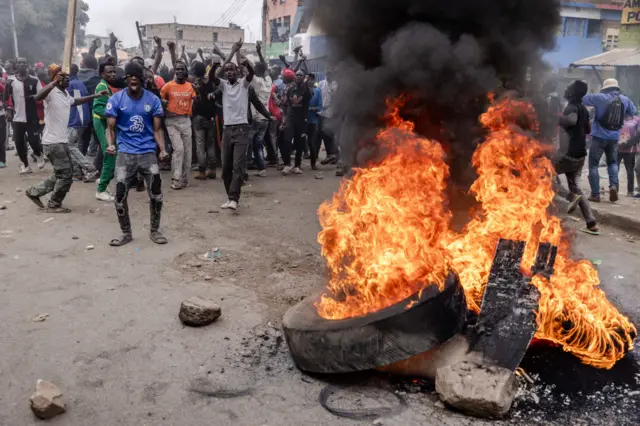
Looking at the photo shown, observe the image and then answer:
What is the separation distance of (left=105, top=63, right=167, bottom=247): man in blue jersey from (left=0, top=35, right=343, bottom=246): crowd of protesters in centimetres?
1

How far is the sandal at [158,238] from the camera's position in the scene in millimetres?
6692

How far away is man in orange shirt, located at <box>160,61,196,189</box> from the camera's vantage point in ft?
30.7

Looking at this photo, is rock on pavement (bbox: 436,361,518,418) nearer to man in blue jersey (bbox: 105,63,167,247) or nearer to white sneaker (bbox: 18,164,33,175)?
man in blue jersey (bbox: 105,63,167,247)

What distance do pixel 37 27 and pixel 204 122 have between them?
36.6 metres

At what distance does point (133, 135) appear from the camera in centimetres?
647

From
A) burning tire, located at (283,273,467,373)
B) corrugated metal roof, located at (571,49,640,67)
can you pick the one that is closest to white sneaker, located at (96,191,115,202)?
burning tire, located at (283,273,467,373)

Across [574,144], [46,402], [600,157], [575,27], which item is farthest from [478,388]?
[575,27]

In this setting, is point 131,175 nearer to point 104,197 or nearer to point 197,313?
point 104,197

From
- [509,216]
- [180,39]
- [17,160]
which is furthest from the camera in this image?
[180,39]

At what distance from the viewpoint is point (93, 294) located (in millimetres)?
5059

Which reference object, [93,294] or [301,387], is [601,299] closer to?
[301,387]

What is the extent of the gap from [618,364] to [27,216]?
7707 mm

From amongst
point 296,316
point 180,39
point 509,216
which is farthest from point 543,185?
point 180,39

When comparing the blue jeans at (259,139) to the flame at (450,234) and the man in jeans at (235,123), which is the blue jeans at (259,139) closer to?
the man in jeans at (235,123)
